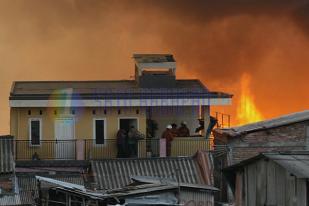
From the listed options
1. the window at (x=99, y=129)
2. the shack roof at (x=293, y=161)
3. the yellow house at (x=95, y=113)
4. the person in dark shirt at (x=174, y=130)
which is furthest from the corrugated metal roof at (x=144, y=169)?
the shack roof at (x=293, y=161)

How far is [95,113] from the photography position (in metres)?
43.8

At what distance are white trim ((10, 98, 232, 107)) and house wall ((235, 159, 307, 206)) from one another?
59.7ft

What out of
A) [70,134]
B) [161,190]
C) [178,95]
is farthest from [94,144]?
[161,190]

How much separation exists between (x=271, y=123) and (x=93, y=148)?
11112 mm

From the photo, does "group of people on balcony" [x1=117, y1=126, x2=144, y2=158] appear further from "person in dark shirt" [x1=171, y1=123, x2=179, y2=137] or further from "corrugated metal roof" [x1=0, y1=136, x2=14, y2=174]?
"corrugated metal roof" [x1=0, y1=136, x2=14, y2=174]

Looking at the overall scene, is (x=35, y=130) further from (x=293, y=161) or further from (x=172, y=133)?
(x=293, y=161)

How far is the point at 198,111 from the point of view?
4494 cm

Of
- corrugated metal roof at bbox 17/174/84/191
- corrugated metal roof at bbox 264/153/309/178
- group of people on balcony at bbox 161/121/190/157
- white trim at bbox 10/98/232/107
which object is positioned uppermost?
white trim at bbox 10/98/232/107

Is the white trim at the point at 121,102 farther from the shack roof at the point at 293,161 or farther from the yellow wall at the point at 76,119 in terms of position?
the shack roof at the point at 293,161

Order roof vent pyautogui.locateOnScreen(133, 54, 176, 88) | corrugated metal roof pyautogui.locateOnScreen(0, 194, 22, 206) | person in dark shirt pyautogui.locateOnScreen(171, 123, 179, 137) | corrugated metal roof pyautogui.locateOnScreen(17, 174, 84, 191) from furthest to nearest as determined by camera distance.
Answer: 1. roof vent pyautogui.locateOnScreen(133, 54, 176, 88)
2. person in dark shirt pyautogui.locateOnScreen(171, 123, 179, 137)
3. corrugated metal roof pyautogui.locateOnScreen(17, 174, 84, 191)
4. corrugated metal roof pyautogui.locateOnScreen(0, 194, 22, 206)

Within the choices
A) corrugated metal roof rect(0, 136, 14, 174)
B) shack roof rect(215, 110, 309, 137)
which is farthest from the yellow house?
shack roof rect(215, 110, 309, 137)

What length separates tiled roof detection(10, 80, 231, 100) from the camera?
42.8 metres

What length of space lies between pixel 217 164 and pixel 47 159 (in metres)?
9.32

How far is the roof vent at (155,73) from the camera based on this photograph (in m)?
45.4
